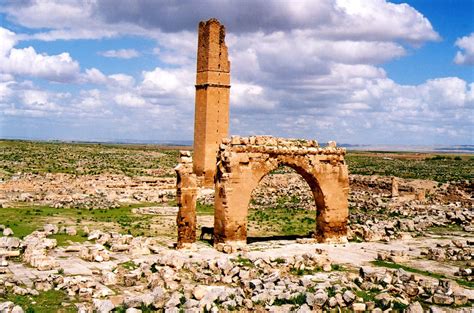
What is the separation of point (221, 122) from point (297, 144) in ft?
50.4

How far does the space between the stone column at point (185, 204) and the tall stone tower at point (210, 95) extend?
16646 mm

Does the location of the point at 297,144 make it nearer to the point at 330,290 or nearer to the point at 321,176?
the point at 321,176

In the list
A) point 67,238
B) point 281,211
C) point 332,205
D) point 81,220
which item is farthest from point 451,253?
point 81,220

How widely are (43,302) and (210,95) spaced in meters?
25.1

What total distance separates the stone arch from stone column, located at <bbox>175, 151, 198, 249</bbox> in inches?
49.7

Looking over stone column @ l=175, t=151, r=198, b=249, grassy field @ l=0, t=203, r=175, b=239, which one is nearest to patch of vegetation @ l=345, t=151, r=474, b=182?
grassy field @ l=0, t=203, r=175, b=239

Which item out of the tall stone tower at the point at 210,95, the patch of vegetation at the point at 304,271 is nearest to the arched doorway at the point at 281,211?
the tall stone tower at the point at 210,95

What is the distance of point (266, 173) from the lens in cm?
2041

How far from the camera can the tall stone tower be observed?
35.5m

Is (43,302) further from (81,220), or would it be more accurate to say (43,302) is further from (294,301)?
(81,220)

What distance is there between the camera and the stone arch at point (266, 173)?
1977 centimetres

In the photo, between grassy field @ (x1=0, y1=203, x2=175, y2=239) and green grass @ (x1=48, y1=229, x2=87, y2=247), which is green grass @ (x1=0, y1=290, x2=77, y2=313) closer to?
green grass @ (x1=48, y1=229, x2=87, y2=247)

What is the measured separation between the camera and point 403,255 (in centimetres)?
1817

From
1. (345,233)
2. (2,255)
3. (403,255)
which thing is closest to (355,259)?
(403,255)
